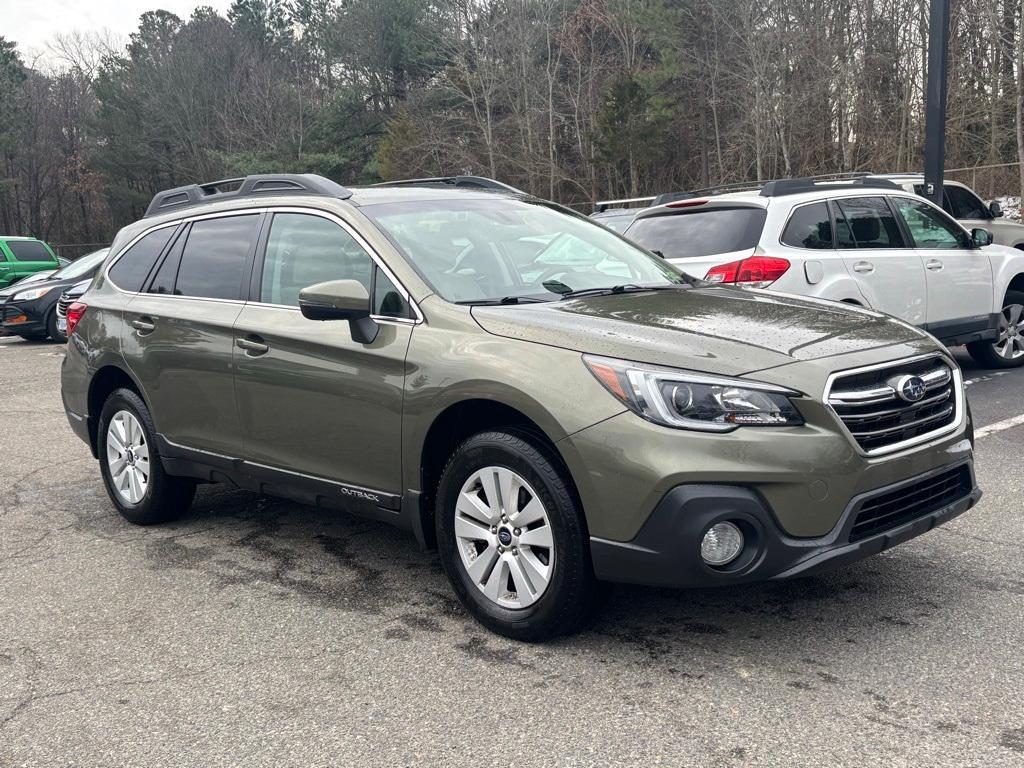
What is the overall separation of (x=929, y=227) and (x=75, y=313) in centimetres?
677

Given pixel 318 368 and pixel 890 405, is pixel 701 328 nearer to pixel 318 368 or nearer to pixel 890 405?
pixel 890 405

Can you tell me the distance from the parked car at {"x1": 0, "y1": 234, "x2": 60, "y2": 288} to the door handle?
1972 cm

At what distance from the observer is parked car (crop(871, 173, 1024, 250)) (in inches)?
486

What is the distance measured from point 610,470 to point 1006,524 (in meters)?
2.61

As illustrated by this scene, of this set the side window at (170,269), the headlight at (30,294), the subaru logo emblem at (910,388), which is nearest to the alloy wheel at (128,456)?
the side window at (170,269)

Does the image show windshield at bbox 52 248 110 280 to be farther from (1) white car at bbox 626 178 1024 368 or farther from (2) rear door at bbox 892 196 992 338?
(2) rear door at bbox 892 196 992 338

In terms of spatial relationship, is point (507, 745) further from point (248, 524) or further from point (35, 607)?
point (248, 524)

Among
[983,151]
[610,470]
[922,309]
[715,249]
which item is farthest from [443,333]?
[983,151]

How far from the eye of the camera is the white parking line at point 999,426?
712 centimetres

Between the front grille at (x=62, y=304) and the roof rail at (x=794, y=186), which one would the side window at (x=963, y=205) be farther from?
the front grille at (x=62, y=304)

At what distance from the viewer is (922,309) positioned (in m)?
8.63

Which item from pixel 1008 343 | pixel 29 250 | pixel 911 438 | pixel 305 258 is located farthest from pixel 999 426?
pixel 29 250

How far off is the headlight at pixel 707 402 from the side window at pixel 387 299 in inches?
44.8

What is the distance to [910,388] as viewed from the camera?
3.69m
